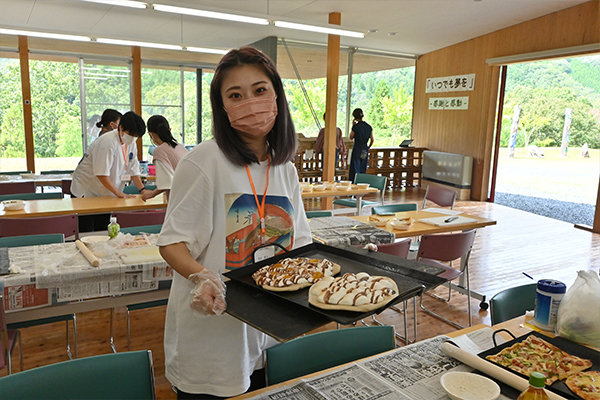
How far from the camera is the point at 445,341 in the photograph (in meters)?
1.40

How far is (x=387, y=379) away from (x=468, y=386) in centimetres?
21

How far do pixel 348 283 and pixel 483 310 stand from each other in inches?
112

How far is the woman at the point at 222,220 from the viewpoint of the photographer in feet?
4.11

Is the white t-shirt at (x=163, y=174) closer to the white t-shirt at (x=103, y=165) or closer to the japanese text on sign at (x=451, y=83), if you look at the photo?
the white t-shirt at (x=103, y=165)

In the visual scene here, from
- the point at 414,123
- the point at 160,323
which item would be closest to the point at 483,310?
the point at 160,323

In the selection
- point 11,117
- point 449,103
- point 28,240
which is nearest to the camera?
point 28,240

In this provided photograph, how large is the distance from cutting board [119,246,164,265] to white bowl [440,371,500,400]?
65.4 inches

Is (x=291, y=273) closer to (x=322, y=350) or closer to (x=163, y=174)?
(x=322, y=350)

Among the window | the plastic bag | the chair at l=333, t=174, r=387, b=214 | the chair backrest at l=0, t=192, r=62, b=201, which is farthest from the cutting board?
the window

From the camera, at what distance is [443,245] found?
3.16m

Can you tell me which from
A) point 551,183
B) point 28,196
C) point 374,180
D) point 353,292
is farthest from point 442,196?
point 551,183

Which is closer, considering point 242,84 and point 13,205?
point 242,84

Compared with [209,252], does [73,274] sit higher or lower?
lower

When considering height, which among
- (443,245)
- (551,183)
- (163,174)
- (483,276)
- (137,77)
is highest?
(137,77)
